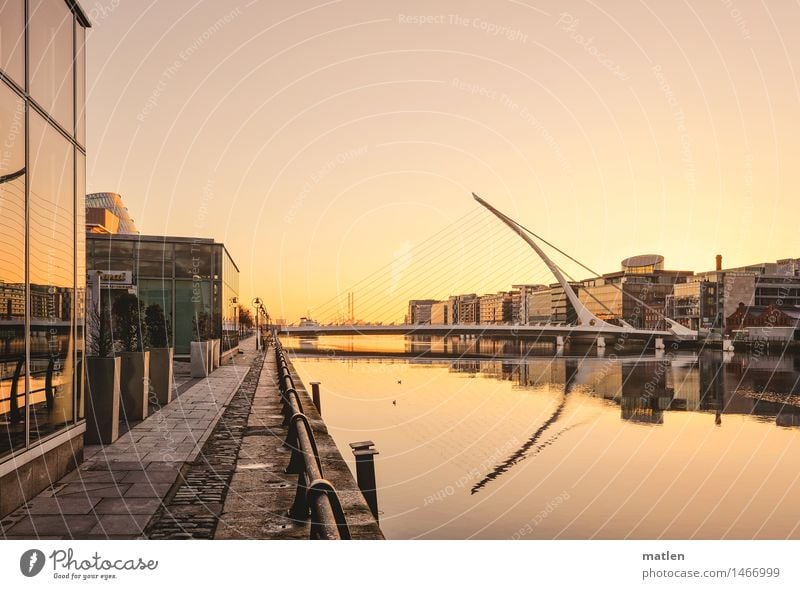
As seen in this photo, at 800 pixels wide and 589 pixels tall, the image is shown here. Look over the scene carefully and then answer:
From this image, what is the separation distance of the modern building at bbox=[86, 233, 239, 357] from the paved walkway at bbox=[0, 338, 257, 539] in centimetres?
2193

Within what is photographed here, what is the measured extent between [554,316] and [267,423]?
16519 cm

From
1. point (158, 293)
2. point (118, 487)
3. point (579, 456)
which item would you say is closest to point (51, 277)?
point (118, 487)

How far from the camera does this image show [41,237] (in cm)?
714

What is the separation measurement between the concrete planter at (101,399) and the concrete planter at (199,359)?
1277 centimetres

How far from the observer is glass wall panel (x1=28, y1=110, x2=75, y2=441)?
7020mm

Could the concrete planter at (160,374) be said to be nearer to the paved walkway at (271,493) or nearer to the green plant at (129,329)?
the green plant at (129,329)

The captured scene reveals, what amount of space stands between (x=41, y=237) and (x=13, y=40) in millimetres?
1944

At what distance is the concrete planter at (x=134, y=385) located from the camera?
11.8 m

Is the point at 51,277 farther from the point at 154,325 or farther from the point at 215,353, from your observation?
the point at 215,353

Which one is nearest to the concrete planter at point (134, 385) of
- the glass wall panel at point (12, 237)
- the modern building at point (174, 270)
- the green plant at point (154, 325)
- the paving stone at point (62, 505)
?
the glass wall panel at point (12, 237)

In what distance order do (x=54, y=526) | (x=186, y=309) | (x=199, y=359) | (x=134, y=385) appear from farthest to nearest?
(x=186, y=309), (x=199, y=359), (x=134, y=385), (x=54, y=526)

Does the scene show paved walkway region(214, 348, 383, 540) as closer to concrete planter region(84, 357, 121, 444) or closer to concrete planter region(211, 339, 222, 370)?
concrete planter region(84, 357, 121, 444)

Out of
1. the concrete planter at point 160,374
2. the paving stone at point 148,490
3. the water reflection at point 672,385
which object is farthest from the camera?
the water reflection at point 672,385
